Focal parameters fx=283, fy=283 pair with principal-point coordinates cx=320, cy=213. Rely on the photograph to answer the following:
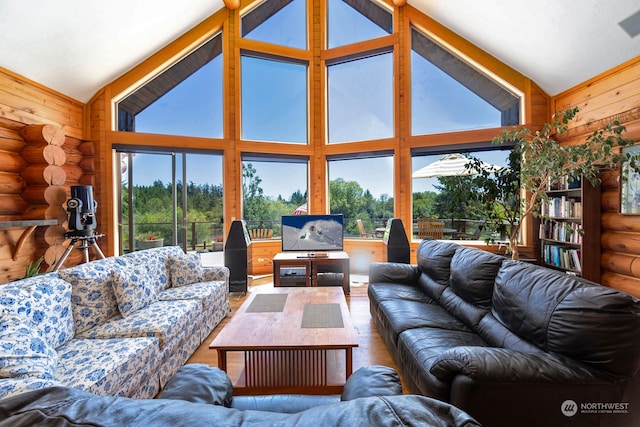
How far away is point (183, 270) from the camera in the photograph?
3.16 metres

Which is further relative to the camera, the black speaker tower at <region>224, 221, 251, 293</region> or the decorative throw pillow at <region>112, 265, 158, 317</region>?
the black speaker tower at <region>224, 221, 251, 293</region>

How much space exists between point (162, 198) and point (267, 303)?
325 centimetres

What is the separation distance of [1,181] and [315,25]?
5200 mm

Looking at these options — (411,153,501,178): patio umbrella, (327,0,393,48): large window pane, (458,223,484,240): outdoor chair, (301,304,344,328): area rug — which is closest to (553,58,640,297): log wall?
(411,153,501,178): patio umbrella

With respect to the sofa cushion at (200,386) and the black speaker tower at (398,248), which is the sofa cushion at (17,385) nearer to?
the sofa cushion at (200,386)

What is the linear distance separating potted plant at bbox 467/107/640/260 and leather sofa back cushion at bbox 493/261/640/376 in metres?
1.87

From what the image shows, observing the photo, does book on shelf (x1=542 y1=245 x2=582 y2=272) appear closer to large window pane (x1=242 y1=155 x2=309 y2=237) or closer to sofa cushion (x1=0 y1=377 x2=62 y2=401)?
large window pane (x1=242 y1=155 x2=309 y2=237)

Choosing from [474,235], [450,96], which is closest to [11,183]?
[450,96]

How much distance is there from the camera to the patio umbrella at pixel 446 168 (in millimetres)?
4484

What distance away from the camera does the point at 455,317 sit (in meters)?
2.29

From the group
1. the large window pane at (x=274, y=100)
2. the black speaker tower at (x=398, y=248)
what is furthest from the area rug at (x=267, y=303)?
the large window pane at (x=274, y=100)

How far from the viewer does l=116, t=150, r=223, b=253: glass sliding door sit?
186 inches

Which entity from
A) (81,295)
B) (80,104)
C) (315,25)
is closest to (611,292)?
(81,295)

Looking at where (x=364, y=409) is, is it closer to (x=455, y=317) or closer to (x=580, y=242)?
(x=455, y=317)
